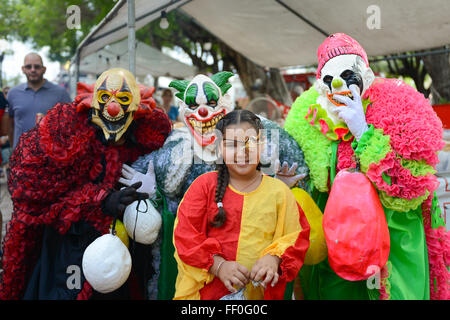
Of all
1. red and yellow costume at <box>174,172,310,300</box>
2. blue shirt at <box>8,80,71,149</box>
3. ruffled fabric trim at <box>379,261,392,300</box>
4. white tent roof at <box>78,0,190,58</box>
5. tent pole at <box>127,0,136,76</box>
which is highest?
white tent roof at <box>78,0,190,58</box>

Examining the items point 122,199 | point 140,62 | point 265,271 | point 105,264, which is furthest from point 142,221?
point 140,62

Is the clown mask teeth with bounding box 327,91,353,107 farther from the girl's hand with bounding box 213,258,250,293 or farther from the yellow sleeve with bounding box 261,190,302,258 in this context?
the girl's hand with bounding box 213,258,250,293

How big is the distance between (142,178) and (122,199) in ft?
0.70

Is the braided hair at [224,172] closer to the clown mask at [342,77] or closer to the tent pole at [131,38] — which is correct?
the clown mask at [342,77]

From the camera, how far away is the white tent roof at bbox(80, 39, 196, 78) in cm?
860

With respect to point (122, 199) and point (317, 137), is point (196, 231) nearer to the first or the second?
point (122, 199)

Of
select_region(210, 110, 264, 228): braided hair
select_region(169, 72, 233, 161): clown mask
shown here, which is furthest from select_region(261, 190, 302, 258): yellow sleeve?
select_region(169, 72, 233, 161): clown mask

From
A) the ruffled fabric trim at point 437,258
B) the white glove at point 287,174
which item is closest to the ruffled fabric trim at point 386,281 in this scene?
the ruffled fabric trim at point 437,258

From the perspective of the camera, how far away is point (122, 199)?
6.43 ft

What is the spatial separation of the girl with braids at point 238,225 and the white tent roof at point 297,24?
2719 mm

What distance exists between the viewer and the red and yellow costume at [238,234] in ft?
5.31
